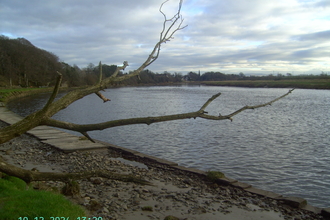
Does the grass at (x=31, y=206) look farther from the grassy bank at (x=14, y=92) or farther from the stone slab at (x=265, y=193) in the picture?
the grassy bank at (x=14, y=92)

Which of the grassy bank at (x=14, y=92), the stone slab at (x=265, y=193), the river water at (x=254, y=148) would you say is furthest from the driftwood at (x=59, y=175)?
the grassy bank at (x=14, y=92)

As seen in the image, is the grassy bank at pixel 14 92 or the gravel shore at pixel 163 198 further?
the grassy bank at pixel 14 92

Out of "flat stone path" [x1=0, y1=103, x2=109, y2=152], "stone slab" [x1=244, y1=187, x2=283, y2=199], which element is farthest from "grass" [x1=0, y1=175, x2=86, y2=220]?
"flat stone path" [x1=0, y1=103, x2=109, y2=152]

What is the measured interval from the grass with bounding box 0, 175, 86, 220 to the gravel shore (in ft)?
3.46

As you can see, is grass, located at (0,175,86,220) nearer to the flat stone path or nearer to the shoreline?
the shoreline

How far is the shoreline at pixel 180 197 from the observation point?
21.3 feet

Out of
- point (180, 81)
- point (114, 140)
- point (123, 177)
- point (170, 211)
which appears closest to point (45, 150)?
point (114, 140)

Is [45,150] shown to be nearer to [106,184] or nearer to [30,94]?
[106,184]

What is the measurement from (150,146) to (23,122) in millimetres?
10843

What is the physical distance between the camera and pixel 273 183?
31.5 ft

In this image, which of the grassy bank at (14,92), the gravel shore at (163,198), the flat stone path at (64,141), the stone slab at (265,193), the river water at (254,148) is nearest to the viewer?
the gravel shore at (163,198)

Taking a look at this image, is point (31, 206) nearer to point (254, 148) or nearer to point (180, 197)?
point (180, 197)

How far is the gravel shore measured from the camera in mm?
6398

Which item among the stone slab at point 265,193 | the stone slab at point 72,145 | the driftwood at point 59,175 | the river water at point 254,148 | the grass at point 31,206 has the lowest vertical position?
the river water at point 254,148
